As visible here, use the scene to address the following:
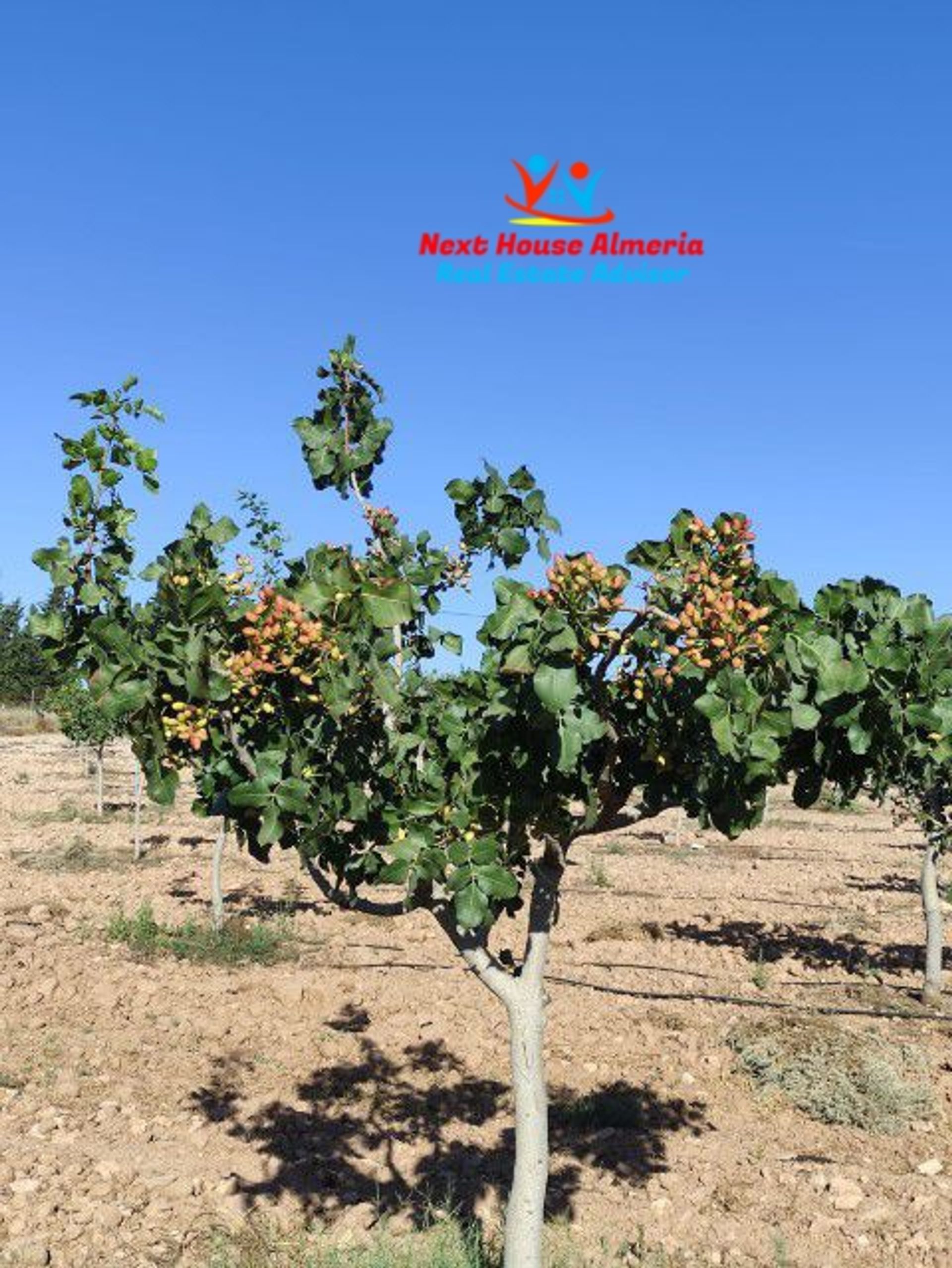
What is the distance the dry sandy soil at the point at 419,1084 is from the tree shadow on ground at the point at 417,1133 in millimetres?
24

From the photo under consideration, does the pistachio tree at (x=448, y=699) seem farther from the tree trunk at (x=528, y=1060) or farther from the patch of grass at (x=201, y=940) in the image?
the patch of grass at (x=201, y=940)

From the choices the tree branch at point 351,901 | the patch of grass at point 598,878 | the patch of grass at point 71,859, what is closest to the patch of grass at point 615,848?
the patch of grass at point 598,878

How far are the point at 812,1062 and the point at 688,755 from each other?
5667mm

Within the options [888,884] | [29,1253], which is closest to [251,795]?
[29,1253]

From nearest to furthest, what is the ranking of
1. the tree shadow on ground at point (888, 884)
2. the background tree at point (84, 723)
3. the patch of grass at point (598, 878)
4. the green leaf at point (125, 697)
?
the green leaf at point (125, 697) → the patch of grass at point (598, 878) → the tree shadow on ground at point (888, 884) → the background tree at point (84, 723)

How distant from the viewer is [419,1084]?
838cm

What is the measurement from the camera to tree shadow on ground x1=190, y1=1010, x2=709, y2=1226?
6617 mm

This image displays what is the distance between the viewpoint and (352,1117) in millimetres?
7777

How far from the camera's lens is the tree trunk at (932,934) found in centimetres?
1056

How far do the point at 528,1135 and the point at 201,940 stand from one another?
8406mm

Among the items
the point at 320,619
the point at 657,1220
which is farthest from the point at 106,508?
the point at 657,1220

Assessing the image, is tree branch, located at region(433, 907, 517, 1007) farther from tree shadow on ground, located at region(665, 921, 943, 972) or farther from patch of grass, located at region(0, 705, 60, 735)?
patch of grass, located at region(0, 705, 60, 735)

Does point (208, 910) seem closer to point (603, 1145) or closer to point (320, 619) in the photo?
point (603, 1145)

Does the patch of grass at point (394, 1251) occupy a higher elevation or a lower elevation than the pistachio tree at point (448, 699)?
lower
